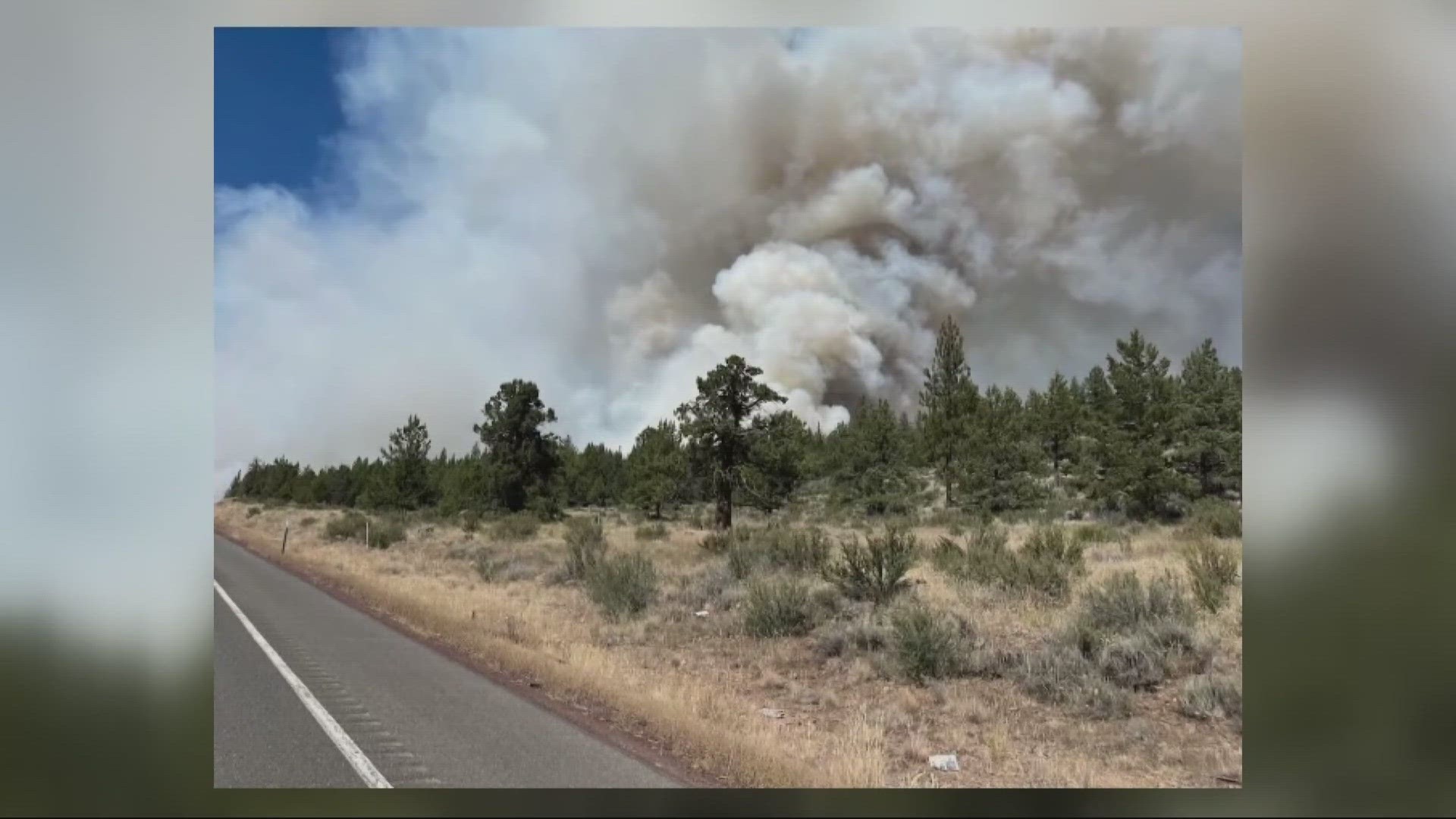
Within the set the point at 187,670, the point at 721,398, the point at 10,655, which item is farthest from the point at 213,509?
the point at 721,398

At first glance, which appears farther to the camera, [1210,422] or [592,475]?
[592,475]

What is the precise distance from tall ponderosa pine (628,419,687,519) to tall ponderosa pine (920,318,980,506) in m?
3.12

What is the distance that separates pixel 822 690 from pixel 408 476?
1189cm

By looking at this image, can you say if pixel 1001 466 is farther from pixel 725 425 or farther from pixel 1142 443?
pixel 725 425

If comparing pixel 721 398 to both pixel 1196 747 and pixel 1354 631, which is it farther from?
pixel 1354 631

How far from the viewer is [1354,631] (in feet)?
14.4

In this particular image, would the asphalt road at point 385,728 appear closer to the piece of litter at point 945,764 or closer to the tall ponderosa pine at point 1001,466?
the piece of litter at point 945,764

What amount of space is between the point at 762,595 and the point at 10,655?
5.42 m

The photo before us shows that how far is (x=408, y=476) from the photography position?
53.7 ft

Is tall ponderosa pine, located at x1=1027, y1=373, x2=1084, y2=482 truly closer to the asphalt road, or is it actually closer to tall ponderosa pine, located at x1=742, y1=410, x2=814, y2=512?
tall ponderosa pine, located at x1=742, y1=410, x2=814, y2=512

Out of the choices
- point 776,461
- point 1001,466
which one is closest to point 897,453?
point 1001,466

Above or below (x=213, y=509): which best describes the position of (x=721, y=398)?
above

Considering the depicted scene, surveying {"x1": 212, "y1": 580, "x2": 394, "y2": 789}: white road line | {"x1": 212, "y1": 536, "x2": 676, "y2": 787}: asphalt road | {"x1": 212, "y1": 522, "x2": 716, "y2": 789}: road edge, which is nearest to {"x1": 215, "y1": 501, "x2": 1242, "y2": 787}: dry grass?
{"x1": 212, "y1": 522, "x2": 716, "y2": 789}: road edge

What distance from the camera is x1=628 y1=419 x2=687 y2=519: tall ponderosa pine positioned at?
10.6 m
